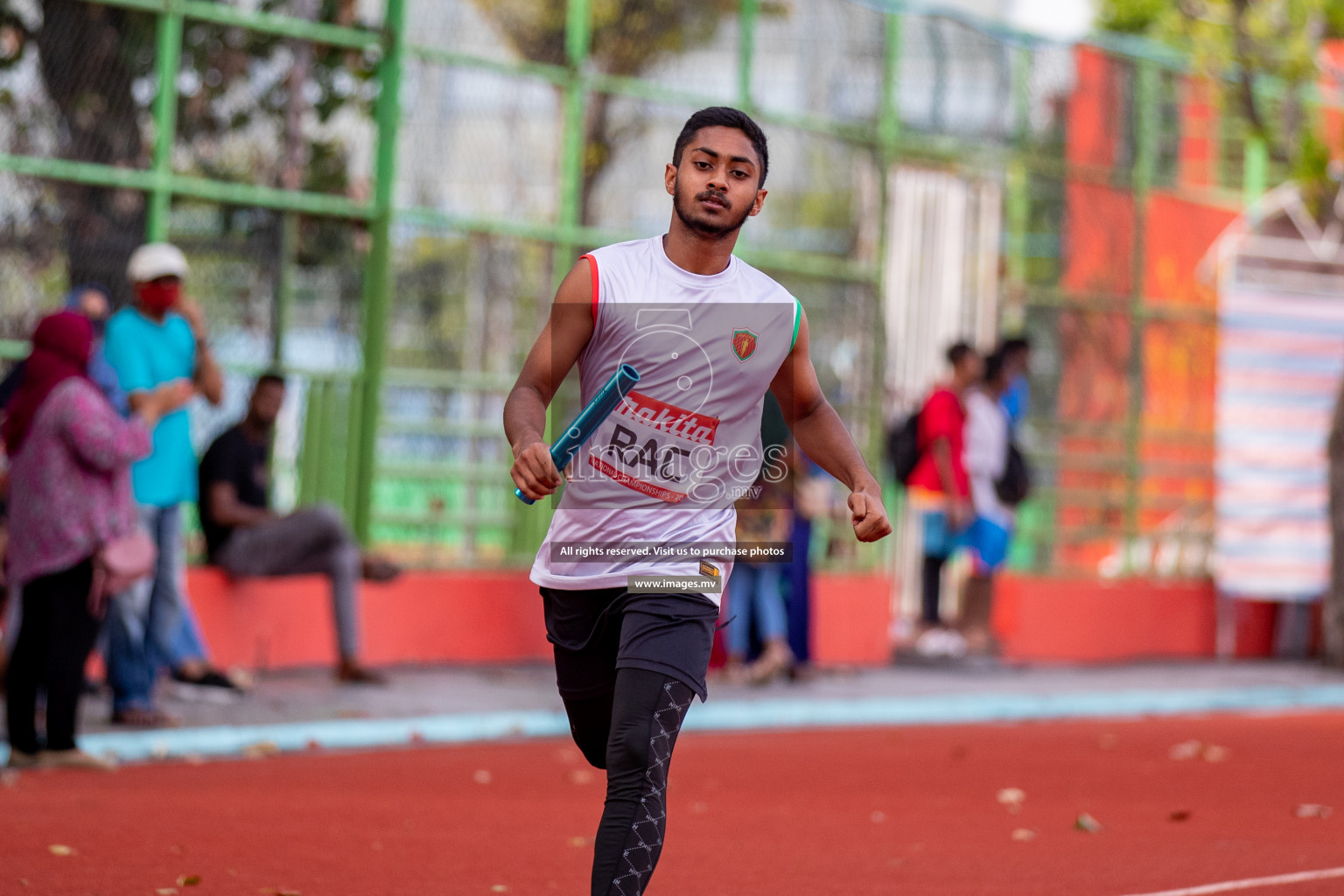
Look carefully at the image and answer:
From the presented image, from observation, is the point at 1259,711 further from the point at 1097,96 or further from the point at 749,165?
the point at 749,165

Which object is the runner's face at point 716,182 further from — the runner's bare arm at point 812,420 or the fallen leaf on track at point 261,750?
the fallen leaf on track at point 261,750

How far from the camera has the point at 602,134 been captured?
12.9 meters

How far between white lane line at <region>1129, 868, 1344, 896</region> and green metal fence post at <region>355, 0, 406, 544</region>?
22.0 ft

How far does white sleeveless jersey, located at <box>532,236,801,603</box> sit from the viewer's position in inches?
186

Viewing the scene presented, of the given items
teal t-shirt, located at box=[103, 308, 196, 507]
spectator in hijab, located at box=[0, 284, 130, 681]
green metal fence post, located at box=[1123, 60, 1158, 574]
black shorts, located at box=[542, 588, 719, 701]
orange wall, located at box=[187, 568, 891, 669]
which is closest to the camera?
black shorts, located at box=[542, 588, 719, 701]

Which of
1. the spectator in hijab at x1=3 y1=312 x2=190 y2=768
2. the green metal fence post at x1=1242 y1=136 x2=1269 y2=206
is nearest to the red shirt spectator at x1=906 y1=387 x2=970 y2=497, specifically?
the green metal fence post at x1=1242 y1=136 x2=1269 y2=206

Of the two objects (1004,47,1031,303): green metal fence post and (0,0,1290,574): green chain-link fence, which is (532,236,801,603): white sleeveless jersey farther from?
(1004,47,1031,303): green metal fence post

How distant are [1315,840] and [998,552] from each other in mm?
6578

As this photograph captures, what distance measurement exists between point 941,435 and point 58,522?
275 inches

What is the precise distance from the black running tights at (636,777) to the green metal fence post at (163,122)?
703cm

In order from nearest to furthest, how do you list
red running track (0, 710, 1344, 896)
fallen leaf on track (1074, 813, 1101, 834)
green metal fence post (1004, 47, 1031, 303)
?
1. red running track (0, 710, 1344, 896)
2. fallen leaf on track (1074, 813, 1101, 834)
3. green metal fence post (1004, 47, 1031, 303)

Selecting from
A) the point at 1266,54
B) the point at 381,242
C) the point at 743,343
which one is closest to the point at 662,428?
the point at 743,343

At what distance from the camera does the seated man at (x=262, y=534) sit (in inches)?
416

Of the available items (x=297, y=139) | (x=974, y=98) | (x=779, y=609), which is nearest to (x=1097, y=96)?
(x=974, y=98)
